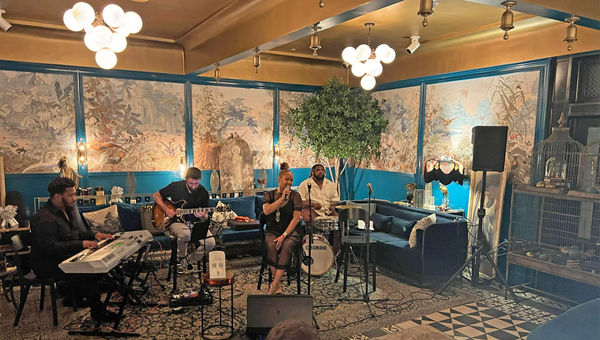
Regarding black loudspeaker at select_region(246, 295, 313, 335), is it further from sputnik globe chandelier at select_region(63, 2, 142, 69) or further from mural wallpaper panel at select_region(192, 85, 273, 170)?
mural wallpaper panel at select_region(192, 85, 273, 170)

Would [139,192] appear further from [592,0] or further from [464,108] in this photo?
[592,0]

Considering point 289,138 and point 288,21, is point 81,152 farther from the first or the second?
point 288,21

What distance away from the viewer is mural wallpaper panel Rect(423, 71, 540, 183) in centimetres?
616

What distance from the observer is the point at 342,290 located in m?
5.79

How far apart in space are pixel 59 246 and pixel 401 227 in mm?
4905

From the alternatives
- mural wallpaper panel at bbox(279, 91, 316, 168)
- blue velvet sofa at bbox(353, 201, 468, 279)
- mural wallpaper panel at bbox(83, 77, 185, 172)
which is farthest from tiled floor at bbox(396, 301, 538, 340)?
mural wallpaper panel at bbox(83, 77, 185, 172)

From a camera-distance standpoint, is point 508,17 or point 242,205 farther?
point 242,205

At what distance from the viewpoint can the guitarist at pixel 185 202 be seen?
592 centimetres

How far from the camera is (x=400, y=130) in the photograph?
28.1 ft

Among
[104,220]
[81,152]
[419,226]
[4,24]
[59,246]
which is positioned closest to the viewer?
[59,246]

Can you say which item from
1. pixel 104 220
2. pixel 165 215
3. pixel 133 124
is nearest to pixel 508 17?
pixel 165 215

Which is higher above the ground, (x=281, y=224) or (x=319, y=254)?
(x=281, y=224)

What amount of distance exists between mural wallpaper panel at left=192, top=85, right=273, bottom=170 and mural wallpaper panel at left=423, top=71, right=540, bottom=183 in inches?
138

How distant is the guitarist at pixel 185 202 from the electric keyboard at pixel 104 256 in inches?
37.4
